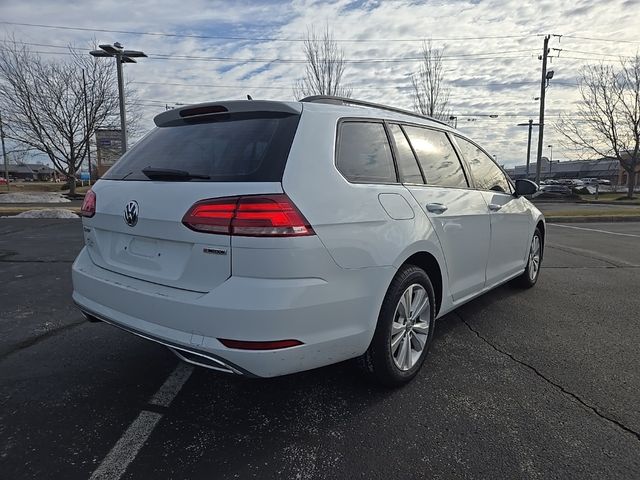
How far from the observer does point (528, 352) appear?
3439 millimetres

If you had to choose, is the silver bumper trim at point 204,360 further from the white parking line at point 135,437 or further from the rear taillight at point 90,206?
the rear taillight at point 90,206

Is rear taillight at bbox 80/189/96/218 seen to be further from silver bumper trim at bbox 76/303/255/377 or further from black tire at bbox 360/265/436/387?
black tire at bbox 360/265/436/387

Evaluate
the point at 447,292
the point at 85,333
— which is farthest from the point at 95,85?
the point at 447,292

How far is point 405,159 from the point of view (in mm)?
3066

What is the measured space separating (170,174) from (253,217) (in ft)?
2.15

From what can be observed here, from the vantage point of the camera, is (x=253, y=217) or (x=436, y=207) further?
(x=436, y=207)

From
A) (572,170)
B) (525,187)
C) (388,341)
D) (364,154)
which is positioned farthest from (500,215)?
(572,170)

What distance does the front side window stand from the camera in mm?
3943

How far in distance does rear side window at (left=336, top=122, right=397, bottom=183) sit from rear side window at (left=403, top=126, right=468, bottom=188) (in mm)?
403

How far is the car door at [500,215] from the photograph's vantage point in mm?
3961

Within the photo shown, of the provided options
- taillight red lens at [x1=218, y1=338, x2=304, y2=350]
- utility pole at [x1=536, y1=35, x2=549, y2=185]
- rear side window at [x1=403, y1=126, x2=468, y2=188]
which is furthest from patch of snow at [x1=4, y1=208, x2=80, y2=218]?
utility pole at [x1=536, y1=35, x2=549, y2=185]

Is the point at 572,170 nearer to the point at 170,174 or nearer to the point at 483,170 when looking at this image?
the point at 483,170

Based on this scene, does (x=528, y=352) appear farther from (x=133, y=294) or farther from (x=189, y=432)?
(x=133, y=294)

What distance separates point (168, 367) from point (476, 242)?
101 inches
